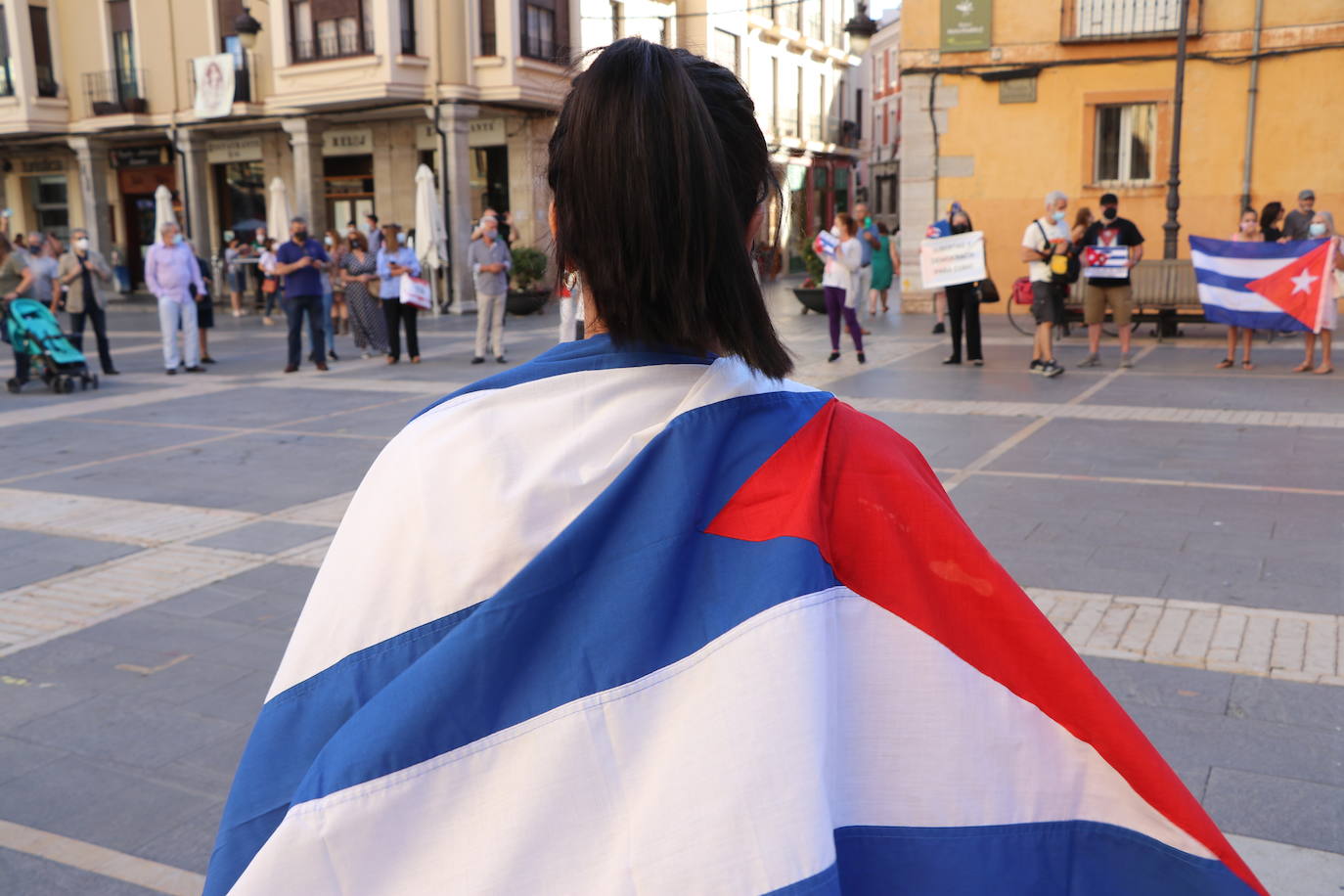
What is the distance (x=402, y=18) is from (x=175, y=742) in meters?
23.7

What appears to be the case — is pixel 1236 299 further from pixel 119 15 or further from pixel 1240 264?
pixel 119 15

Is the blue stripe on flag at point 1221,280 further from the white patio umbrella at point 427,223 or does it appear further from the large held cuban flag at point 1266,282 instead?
the white patio umbrella at point 427,223

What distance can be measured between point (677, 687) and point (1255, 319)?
506 inches

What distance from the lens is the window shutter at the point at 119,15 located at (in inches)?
1218

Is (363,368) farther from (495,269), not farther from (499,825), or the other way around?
(499,825)

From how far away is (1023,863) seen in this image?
52.9 inches

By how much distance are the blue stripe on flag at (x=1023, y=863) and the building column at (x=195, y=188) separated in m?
31.1

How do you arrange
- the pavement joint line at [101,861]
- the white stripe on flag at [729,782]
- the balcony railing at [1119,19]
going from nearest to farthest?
the white stripe on flag at [729,782] → the pavement joint line at [101,861] → the balcony railing at [1119,19]

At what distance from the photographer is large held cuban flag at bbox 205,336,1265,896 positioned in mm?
1253

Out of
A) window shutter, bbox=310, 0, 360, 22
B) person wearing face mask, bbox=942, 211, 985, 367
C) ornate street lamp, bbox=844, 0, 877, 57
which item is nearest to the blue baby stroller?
person wearing face mask, bbox=942, 211, 985, 367

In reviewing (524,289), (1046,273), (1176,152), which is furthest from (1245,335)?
(524,289)

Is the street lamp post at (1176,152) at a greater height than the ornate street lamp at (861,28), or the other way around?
the ornate street lamp at (861,28)

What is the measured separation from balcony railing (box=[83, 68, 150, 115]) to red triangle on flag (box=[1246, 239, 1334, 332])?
1060 inches

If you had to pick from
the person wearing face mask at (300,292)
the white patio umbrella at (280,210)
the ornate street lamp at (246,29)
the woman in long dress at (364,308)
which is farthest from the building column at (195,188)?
the person wearing face mask at (300,292)
